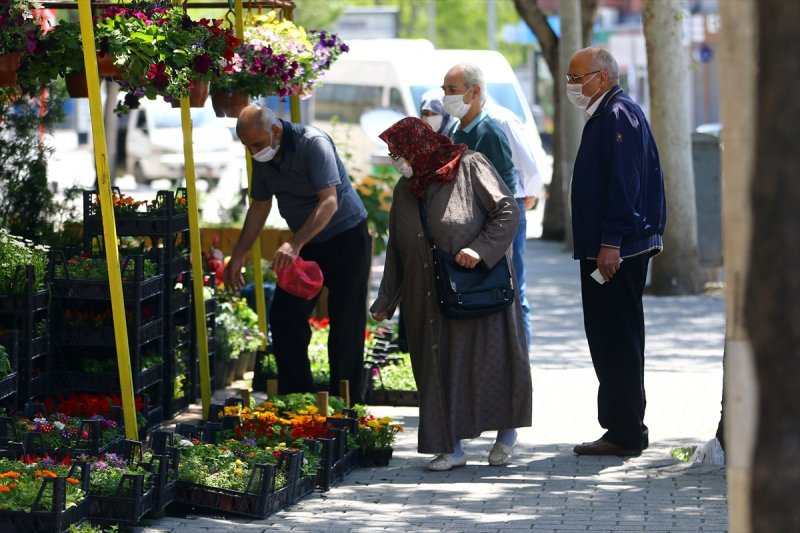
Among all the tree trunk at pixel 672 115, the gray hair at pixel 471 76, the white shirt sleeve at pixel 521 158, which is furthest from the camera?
the tree trunk at pixel 672 115

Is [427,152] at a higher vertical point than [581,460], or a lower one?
higher

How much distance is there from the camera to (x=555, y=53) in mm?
18156

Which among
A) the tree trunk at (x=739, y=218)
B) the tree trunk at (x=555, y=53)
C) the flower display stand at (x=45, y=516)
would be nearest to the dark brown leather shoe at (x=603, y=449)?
the flower display stand at (x=45, y=516)

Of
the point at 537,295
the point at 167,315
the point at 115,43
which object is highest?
the point at 115,43

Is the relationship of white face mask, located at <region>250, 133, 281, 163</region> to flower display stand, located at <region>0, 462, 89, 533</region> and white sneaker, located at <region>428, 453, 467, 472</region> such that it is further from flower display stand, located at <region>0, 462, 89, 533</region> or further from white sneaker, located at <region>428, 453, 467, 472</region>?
flower display stand, located at <region>0, 462, 89, 533</region>

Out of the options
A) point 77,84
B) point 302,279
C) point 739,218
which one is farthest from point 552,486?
point 739,218

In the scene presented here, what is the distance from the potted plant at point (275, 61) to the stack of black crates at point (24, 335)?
64.9 inches

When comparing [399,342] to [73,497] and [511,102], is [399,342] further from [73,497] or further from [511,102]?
[511,102]

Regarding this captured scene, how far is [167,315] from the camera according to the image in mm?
Result: 7871

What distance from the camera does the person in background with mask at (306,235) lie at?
7570 mm

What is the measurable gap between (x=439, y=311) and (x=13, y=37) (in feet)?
7.64

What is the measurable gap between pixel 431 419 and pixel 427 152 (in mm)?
1232

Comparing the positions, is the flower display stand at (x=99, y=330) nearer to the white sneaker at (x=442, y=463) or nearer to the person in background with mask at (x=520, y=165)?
the white sneaker at (x=442, y=463)

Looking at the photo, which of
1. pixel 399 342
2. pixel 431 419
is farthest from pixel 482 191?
pixel 399 342
